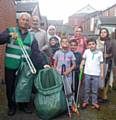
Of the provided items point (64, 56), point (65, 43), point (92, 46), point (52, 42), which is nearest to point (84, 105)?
point (64, 56)

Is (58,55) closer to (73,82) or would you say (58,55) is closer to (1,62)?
(73,82)

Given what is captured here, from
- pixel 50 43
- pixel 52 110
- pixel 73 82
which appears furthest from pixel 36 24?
pixel 52 110

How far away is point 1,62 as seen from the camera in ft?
34.8

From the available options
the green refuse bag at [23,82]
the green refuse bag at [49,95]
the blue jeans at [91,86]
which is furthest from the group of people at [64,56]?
the green refuse bag at [49,95]

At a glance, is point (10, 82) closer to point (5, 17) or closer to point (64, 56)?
point (64, 56)

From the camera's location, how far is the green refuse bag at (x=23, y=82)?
20.7 feet

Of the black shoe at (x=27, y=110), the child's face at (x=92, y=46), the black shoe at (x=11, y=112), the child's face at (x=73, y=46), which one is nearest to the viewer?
the black shoe at (x=11, y=112)

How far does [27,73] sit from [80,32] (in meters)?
2.20

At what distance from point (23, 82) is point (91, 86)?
180 cm

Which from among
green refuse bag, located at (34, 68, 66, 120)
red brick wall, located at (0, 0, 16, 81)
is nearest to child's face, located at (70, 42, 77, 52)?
green refuse bag, located at (34, 68, 66, 120)

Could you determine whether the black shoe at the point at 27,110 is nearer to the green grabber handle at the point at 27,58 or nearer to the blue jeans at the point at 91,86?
the green grabber handle at the point at 27,58

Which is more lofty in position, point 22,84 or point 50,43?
point 50,43

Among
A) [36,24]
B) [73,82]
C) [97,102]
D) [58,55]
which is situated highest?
[36,24]

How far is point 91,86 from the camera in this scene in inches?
292
